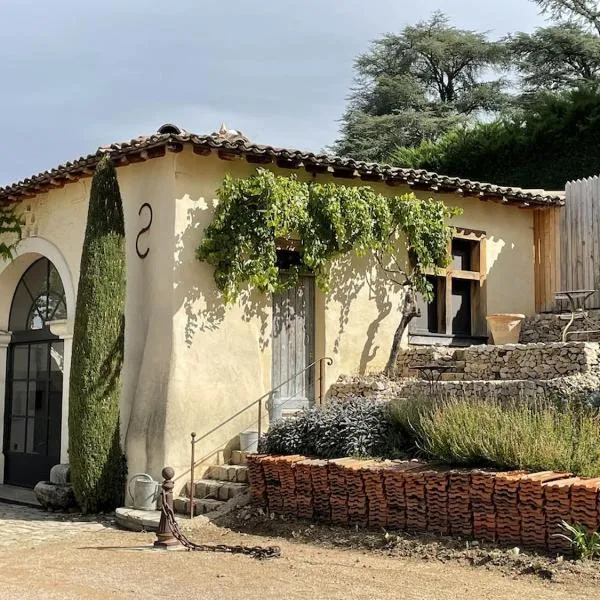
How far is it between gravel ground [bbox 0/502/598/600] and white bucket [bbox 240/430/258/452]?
1.99 meters

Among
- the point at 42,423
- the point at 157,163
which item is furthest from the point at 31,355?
the point at 157,163

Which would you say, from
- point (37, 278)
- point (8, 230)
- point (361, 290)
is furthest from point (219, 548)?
point (8, 230)

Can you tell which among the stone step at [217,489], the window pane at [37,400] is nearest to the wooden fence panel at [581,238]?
the stone step at [217,489]

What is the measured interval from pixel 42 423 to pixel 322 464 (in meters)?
6.33

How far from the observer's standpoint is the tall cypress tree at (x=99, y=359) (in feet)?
35.7

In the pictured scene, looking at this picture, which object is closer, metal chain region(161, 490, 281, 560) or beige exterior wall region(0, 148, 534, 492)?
metal chain region(161, 490, 281, 560)

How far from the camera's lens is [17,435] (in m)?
14.2

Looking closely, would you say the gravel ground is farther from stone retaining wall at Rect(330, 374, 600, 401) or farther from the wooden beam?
the wooden beam

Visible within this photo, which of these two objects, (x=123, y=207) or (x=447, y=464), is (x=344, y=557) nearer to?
(x=447, y=464)

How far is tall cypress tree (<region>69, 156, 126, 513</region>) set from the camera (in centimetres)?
1088

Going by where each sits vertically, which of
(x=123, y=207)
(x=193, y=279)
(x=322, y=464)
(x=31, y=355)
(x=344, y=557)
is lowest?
(x=344, y=557)

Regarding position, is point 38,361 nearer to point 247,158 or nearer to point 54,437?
point 54,437

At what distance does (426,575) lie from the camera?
6965 millimetres

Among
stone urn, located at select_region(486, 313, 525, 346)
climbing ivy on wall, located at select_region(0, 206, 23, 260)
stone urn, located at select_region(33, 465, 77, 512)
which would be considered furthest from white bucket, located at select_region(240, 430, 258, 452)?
climbing ivy on wall, located at select_region(0, 206, 23, 260)
